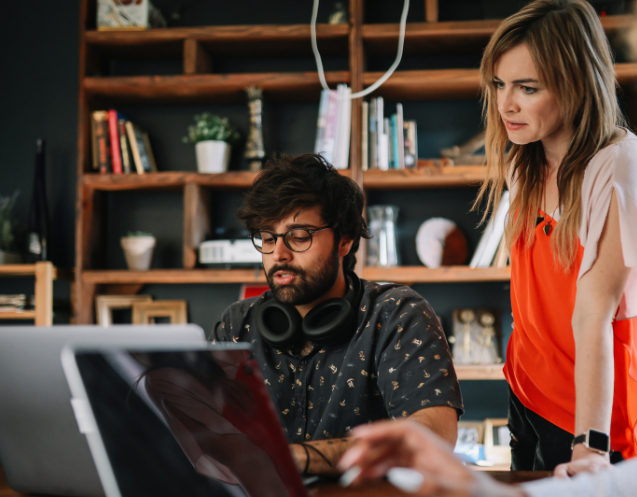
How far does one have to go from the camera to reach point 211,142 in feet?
8.04

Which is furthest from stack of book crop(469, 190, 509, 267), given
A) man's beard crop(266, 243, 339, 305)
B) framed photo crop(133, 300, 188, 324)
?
framed photo crop(133, 300, 188, 324)

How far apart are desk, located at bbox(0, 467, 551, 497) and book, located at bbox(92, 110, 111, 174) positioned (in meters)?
1.81

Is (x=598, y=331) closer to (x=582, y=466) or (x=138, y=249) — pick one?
(x=582, y=466)

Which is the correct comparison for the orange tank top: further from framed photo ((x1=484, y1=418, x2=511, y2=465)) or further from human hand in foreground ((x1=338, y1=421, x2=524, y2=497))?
framed photo ((x1=484, y1=418, x2=511, y2=465))

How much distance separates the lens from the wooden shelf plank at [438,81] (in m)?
2.33

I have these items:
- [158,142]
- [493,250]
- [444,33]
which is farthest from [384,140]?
[158,142]

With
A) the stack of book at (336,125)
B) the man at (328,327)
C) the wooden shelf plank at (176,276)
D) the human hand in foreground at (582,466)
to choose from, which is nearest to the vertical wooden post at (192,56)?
the stack of book at (336,125)

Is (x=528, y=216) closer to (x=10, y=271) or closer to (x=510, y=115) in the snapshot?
(x=510, y=115)

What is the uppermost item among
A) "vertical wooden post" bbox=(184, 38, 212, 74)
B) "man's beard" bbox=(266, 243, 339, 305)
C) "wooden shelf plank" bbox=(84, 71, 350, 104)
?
"vertical wooden post" bbox=(184, 38, 212, 74)

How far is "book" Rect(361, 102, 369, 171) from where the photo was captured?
7.78 feet

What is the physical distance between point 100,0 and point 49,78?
578 mm

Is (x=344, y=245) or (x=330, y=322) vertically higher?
(x=344, y=245)

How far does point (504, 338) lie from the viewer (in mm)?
2572

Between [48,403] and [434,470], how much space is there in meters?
0.59
